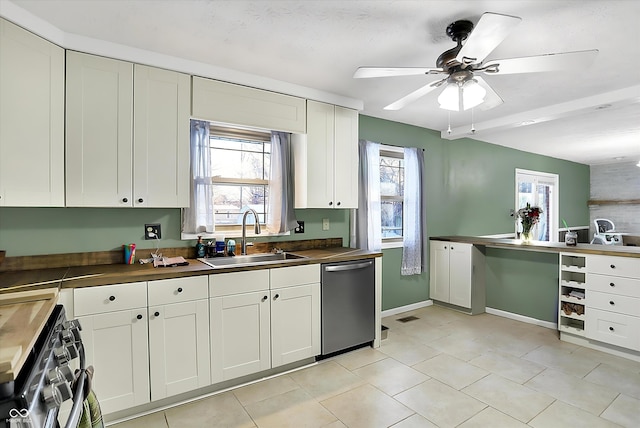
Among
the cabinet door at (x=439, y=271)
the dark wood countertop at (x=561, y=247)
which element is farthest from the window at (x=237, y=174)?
the dark wood countertop at (x=561, y=247)

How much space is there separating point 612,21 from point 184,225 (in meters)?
3.18

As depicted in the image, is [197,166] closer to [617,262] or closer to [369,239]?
[369,239]

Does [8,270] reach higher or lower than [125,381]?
higher

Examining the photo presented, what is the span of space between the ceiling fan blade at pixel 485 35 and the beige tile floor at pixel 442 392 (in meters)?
2.16

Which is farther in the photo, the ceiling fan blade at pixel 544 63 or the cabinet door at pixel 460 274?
the cabinet door at pixel 460 274

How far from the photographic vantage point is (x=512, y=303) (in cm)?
401

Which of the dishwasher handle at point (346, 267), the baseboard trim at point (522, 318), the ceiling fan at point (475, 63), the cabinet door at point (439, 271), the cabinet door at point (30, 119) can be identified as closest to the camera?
the ceiling fan at point (475, 63)

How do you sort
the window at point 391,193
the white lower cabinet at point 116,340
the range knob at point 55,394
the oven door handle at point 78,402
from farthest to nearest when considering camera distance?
the window at point 391,193
the white lower cabinet at point 116,340
the oven door handle at point 78,402
the range knob at point 55,394

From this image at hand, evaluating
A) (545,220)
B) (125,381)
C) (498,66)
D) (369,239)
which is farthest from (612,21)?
(545,220)

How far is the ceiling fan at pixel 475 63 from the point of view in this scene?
156cm

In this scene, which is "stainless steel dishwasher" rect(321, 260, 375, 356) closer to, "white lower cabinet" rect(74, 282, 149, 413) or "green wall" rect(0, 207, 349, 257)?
"green wall" rect(0, 207, 349, 257)

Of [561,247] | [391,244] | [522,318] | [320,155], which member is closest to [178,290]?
[320,155]

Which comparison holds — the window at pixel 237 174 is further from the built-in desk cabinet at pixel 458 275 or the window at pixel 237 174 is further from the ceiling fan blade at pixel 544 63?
the built-in desk cabinet at pixel 458 275

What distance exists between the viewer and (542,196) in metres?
6.85
